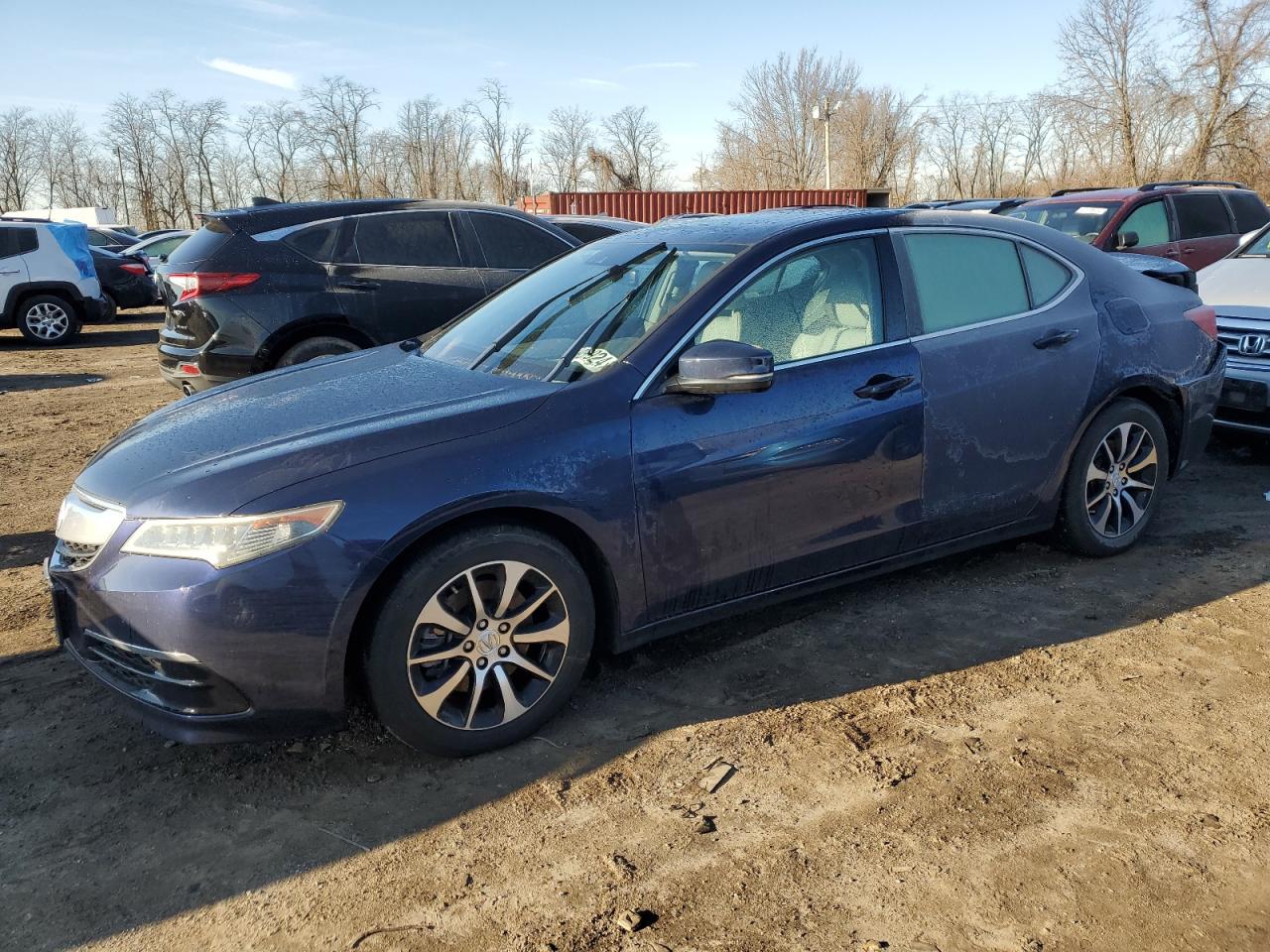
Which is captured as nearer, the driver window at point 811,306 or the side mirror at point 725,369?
the side mirror at point 725,369

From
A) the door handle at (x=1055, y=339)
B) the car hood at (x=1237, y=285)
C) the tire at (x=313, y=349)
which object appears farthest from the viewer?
the tire at (x=313, y=349)

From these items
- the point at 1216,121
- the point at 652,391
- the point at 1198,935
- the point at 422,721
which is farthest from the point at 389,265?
the point at 1216,121

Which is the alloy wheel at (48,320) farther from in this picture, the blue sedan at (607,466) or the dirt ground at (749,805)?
the blue sedan at (607,466)

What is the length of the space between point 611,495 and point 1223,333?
504 cm

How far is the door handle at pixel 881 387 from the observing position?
3.60 m

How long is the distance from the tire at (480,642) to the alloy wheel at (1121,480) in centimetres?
259

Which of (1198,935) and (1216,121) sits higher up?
(1216,121)

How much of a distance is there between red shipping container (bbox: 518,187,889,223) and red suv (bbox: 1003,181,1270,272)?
18.1m

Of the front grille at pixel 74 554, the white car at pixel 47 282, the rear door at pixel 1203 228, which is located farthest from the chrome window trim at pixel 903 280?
the white car at pixel 47 282

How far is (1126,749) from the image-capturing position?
300cm

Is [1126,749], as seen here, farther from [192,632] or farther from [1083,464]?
[192,632]

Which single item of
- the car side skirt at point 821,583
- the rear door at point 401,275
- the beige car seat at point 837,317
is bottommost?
the car side skirt at point 821,583

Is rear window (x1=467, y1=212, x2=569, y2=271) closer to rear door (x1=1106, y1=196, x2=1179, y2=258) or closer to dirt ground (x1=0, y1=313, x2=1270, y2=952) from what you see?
dirt ground (x1=0, y1=313, x2=1270, y2=952)

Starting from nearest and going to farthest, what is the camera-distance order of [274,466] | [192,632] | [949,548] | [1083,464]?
1. [192,632]
2. [274,466]
3. [949,548]
4. [1083,464]
